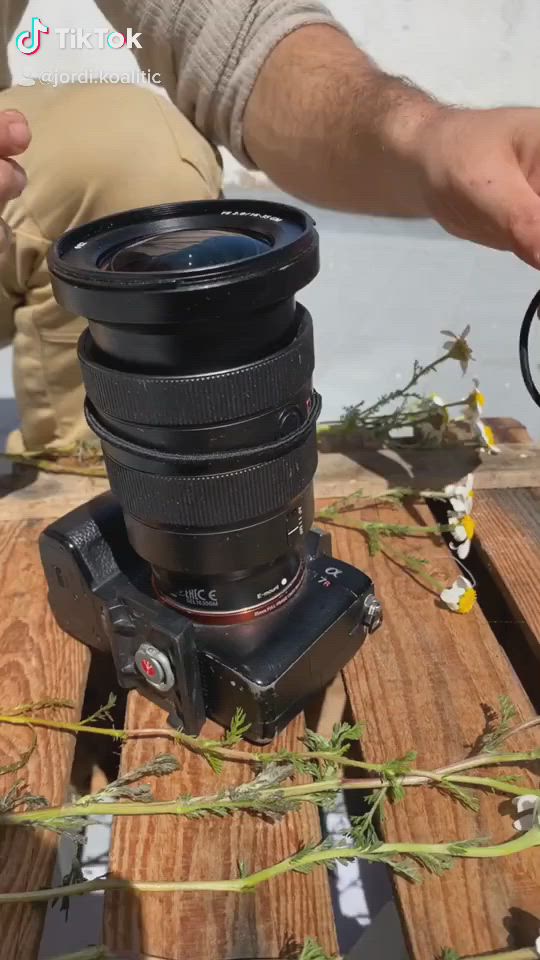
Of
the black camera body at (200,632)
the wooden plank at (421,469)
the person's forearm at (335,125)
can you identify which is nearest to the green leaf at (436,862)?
the black camera body at (200,632)

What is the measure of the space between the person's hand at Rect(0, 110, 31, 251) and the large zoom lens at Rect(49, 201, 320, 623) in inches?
5.3

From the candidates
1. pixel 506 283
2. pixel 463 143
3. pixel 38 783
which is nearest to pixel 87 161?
pixel 463 143

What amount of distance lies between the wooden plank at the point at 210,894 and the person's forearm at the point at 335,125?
0.62 metres

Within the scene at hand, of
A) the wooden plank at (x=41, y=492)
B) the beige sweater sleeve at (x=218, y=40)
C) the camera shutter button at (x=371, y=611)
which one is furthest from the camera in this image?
the beige sweater sleeve at (x=218, y=40)

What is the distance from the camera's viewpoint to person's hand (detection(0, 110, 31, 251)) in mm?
672

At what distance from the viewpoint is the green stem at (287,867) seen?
0.54 meters

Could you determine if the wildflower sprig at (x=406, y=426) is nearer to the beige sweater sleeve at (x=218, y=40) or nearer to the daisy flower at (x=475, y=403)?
the daisy flower at (x=475, y=403)

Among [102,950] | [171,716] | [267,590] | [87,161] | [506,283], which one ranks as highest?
[506,283]

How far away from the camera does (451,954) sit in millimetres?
497

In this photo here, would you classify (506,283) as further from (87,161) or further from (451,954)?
(451,954)

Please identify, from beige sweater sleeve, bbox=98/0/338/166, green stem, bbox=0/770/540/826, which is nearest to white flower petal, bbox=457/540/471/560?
green stem, bbox=0/770/540/826

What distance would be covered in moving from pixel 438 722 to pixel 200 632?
0.22 m

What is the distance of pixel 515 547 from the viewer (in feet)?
2.82

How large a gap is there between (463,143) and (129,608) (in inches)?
20.0
